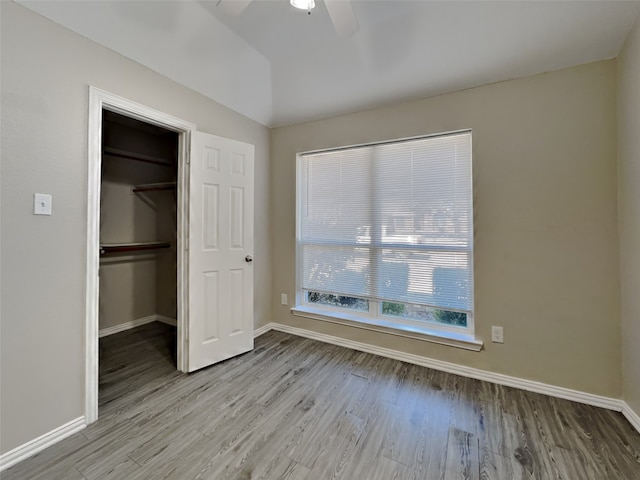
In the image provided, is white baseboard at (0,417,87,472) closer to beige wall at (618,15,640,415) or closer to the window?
the window

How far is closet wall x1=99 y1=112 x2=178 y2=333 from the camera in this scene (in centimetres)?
328

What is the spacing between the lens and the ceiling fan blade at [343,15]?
1.41m

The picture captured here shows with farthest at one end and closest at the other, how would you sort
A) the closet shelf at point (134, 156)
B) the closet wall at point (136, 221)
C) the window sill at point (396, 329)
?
the closet wall at point (136, 221), the closet shelf at point (134, 156), the window sill at point (396, 329)

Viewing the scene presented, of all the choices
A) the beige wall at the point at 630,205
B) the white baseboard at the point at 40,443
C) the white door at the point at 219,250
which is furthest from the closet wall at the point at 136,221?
the beige wall at the point at 630,205

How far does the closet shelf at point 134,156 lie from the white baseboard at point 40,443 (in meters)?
2.46

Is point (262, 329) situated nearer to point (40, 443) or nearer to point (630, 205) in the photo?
point (40, 443)

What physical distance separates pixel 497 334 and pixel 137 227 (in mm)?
4212

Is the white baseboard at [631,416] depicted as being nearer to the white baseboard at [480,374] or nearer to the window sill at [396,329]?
the white baseboard at [480,374]

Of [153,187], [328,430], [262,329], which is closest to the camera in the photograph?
[328,430]

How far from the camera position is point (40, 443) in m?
1.54

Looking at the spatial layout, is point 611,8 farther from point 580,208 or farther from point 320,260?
point 320,260

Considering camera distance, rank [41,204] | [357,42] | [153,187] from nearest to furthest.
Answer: [41,204] < [357,42] < [153,187]

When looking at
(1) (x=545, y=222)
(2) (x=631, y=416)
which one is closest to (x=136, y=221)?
(1) (x=545, y=222)

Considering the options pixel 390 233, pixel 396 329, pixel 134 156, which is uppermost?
pixel 134 156
